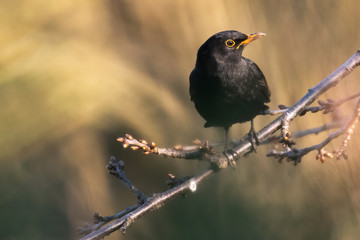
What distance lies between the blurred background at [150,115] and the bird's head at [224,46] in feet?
0.37

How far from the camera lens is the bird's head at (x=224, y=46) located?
146 centimetres

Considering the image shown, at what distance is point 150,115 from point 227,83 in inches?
14.1

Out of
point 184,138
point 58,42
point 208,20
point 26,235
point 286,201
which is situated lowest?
point 286,201

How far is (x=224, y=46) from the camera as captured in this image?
4.88 ft

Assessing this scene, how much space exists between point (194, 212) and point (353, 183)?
15.3 inches

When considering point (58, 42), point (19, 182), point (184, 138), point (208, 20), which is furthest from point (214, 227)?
point (58, 42)

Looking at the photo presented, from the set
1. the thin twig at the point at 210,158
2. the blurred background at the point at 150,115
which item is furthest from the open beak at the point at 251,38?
the thin twig at the point at 210,158

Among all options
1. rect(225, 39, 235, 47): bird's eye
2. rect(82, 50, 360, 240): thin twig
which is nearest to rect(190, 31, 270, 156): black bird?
rect(225, 39, 235, 47): bird's eye

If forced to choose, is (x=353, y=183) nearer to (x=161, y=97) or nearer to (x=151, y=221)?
(x=151, y=221)

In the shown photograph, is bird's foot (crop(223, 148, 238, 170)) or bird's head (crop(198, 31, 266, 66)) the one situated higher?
bird's head (crop(198, 31, 266, 66))

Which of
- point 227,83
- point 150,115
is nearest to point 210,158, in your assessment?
point 227,83

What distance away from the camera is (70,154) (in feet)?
5.25

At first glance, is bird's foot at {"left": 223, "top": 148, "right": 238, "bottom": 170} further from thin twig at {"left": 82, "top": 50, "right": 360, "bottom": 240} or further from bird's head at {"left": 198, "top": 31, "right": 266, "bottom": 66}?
bird's head at {"left": 198, "top": 31, "right": 266, "bottom": 66}

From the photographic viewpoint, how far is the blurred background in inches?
46.7
